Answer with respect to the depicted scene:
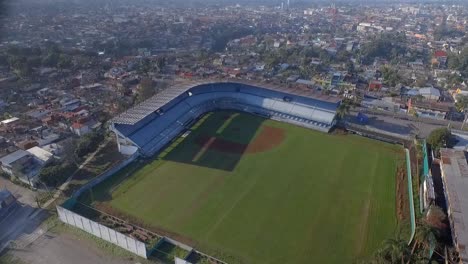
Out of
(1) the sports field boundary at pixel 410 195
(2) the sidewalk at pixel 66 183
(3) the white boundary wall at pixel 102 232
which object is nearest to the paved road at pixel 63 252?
(3) the white boundary wall at pixel 102 232

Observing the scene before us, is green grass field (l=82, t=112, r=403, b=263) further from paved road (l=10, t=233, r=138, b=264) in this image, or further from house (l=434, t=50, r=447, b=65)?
house (l=434, t=50, r=447, b=65)

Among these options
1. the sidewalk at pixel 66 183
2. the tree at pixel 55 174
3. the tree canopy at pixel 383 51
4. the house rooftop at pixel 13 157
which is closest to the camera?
the sidewalk at pixel 66 183

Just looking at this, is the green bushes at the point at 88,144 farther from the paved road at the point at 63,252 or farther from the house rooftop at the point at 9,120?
the house rooftop at the point at 9,120

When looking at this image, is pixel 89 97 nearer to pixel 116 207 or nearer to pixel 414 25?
pixel 116 207

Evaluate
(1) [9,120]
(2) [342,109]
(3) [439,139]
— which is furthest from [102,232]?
(3) [439,139]

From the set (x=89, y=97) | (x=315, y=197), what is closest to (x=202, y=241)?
(x=315, y=197)

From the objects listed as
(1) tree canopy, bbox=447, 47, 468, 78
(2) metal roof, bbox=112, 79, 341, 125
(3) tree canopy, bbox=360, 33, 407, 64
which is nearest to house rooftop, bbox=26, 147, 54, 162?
(2) metal roof, bbox=112, 79, 341, 125
